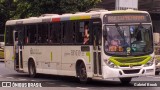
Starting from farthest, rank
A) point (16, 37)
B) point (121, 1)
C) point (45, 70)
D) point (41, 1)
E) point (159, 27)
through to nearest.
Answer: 1. point (159, 27)
2. point (121, 1)
3. point (41, 1)
4. point (16, 37)
5. point (45, 70)

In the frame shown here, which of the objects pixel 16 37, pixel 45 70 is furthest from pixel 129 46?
pixel 16 37

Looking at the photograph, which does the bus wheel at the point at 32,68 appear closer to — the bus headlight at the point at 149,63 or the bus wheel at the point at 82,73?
the bus wheel at the point at 82,73

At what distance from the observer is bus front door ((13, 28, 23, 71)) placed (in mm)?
24156

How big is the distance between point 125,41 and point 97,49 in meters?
1.11

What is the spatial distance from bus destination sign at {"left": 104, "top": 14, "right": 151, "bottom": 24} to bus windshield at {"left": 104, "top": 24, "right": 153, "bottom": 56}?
210 millimetres

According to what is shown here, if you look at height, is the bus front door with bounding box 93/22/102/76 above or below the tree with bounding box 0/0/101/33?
below

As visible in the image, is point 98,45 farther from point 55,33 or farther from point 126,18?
point 55,33

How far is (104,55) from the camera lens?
17.0 m

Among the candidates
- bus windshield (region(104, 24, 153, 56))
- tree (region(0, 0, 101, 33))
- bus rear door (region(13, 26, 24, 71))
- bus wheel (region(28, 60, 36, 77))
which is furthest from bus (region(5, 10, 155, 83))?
tree (region(0, 0, 101, 33))

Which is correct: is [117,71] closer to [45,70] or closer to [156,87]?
[156,87]

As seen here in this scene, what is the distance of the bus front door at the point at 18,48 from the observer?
79.3 ft

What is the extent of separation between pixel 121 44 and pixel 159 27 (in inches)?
1230

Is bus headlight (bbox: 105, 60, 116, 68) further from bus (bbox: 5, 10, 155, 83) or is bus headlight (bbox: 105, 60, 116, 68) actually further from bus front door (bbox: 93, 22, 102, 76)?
bus front door (bbox: 93, 22, 102, 76)

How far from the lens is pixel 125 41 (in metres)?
17.1
